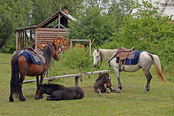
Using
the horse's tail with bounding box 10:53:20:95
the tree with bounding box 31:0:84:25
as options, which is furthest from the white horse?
the tree with bounding box 31:0:84:25

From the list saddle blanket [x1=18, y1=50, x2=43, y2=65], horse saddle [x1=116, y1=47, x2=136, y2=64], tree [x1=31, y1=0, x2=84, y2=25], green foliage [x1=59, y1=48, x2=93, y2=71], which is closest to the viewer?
saddle blanket [x1=18, y1=50, x2=43, y2=65]

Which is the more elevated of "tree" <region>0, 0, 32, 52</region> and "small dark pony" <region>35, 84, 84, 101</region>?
"tree" <region>0, 0, 32, 52</region>

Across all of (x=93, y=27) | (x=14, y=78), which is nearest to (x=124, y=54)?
(x=14, y=78)

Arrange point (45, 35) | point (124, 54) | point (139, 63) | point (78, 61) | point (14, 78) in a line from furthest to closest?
1. point (45, 35)
2. point (78, 61)
3. point (124, 54)
4. point (139, 63)
5. point (14, 78)

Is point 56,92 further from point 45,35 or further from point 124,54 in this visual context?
point 45,35

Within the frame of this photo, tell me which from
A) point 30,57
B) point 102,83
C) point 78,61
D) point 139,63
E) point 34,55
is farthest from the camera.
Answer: point 78,61

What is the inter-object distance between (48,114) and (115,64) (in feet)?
15.8

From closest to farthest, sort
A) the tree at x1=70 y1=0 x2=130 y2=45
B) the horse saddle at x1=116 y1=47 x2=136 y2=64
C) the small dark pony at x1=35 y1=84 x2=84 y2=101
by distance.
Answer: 1. the small dark pony at x1=35 y1=84 x2=84 y2=101
2. the horse saddle at x1=116 y1=47 x2=136 y2=64
3. the tree at x1=70 y1=0 x2=130 y2=45

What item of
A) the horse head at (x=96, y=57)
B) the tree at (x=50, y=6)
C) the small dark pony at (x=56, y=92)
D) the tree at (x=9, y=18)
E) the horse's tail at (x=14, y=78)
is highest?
the tree at (x=50, y=6)

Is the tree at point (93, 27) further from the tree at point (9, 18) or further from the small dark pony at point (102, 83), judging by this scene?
the tree at point (9, 18)

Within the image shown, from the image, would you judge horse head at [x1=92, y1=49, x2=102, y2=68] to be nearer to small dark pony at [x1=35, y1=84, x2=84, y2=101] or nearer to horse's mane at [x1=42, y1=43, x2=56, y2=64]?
horse's mane at [x1=42, y1=43, x2=56, y2=64]

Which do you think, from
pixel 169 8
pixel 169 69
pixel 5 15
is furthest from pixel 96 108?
pixel 5 15

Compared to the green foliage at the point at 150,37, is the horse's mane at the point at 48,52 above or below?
below

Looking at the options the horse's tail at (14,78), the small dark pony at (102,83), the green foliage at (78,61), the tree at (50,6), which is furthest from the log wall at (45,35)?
the tree at (50,6)
